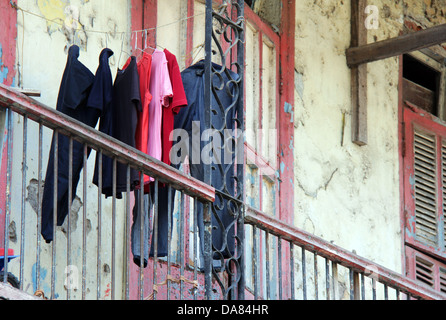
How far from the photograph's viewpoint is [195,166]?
672 cm

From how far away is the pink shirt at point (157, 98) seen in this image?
6.51 m

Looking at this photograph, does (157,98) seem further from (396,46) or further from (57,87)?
(396,46)

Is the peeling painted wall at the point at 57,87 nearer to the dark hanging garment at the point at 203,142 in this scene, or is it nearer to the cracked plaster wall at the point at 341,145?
the dark hanging garment at the point at 203,142

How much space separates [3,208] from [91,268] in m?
0.88

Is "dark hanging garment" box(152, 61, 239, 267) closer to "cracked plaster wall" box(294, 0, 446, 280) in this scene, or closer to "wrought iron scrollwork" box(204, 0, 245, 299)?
"wrought iron scrollwork" box(204, 0, 245, 299)

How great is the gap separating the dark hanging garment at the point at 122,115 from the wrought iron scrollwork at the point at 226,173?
496 millimetres

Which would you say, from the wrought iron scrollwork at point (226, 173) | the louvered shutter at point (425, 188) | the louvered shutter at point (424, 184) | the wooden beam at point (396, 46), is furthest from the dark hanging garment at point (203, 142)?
the louvered shutter at point (425, 188)

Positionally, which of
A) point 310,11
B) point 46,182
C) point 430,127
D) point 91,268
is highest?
point 310,11

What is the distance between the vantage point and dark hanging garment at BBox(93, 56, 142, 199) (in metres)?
6.36

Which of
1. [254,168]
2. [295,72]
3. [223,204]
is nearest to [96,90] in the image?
[223,204]

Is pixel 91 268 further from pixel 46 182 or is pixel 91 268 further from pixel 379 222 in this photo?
pixel 379 222

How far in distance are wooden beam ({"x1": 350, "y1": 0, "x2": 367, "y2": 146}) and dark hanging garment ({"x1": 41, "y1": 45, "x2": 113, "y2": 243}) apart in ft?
12.2

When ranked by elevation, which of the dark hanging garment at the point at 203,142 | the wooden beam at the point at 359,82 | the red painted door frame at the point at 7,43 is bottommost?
the dark hanging garment at the point at 203,142

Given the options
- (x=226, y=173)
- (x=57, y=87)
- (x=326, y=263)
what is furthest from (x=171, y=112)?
(x=326, y=263)
